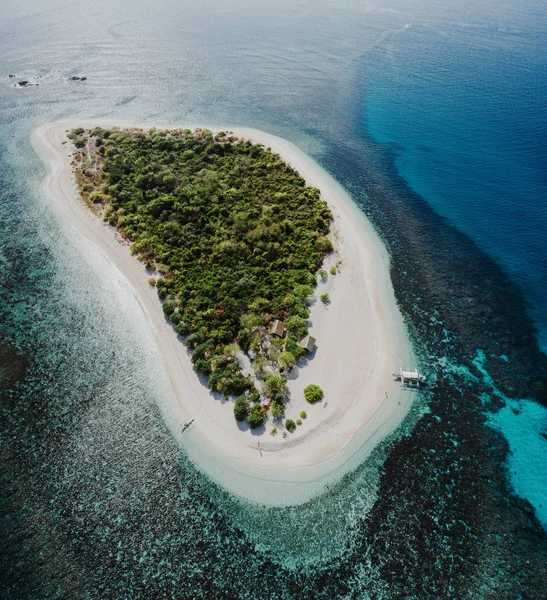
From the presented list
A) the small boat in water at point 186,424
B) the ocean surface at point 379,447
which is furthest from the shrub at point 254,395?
the ocean surface at point 379,447

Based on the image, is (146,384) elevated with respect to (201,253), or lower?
lower

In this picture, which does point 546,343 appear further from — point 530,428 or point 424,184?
point 424,184

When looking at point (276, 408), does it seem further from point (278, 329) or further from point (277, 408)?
point (278, 329)

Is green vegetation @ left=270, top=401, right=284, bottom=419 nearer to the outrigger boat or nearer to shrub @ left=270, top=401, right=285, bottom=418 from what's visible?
shrub @ left=270, top=401, right=285, bottom=418

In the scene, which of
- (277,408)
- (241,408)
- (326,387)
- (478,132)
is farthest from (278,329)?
(478,132)

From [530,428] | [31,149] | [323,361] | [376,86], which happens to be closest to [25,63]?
[31,149]
